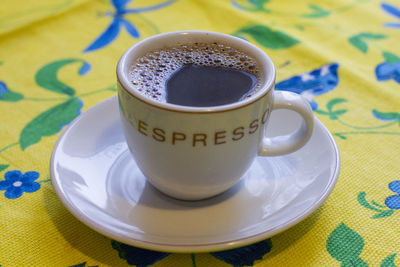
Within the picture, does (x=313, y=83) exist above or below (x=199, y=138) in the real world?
below

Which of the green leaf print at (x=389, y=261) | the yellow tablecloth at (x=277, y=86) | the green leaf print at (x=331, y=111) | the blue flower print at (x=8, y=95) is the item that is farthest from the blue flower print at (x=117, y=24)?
the green leaf print at (x=389, y=261)

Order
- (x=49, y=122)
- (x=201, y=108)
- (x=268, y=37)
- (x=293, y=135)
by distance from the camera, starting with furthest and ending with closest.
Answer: (x=268, y=37), (x=49, y=122), (x=293, y=135), (x=201, y=108)

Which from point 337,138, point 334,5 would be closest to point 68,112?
point 337,138

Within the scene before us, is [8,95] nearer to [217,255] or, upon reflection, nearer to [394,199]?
[217,255]

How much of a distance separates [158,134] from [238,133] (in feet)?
0.30

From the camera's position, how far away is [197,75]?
0.62 m

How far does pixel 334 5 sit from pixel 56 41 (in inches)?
26.4

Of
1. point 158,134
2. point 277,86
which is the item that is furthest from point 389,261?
point 277,86

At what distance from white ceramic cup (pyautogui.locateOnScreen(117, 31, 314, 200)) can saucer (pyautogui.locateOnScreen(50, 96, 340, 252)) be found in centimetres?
3

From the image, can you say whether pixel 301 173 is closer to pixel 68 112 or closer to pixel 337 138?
pixel 337 138

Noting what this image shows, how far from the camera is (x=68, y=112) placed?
0.79 meters

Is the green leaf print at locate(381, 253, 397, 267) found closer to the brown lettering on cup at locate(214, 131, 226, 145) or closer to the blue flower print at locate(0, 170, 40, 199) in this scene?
the brown lettering on cup at locate(214, 131, 226, 145)

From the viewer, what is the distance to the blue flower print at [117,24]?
98cm

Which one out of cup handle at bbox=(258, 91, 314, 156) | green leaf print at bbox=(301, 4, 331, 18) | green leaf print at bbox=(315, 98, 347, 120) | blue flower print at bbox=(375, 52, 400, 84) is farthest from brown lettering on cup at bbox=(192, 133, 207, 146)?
green leaf print at bbox=(301, 4, 331, 18)
